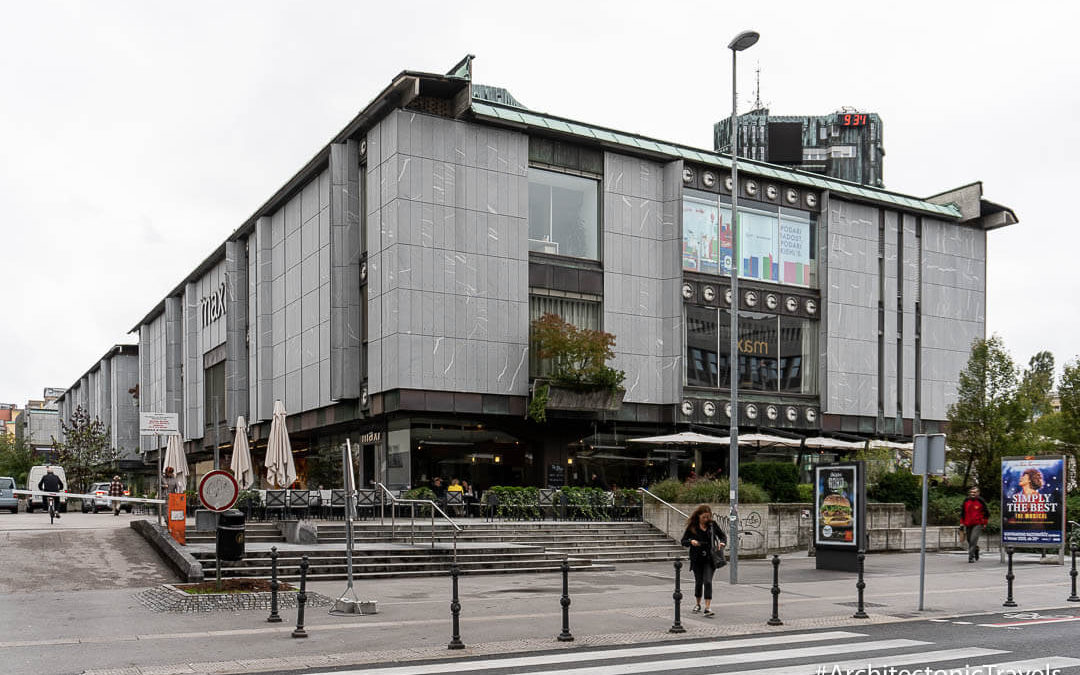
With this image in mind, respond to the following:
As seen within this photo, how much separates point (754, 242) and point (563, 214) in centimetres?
908

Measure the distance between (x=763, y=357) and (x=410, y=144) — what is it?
17561 mm

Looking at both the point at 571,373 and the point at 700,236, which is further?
the point at 700,236

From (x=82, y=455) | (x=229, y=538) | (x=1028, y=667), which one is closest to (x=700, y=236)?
(x=229, y=538)

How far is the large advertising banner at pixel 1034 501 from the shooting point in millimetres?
22156

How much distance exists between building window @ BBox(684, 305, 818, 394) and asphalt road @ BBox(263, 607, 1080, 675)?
27021mm

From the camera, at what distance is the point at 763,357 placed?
42750 millimetres

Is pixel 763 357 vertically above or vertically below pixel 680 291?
below

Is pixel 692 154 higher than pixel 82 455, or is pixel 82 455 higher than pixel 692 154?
pixel 692 154

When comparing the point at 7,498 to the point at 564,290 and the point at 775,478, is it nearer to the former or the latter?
the point at 564,290

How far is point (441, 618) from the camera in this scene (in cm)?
1466

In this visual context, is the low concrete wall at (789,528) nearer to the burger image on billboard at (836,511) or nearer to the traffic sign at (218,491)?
the burger image on billboard at (836,511)

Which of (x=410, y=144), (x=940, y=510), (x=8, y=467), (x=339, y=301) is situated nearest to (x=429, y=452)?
(x=339, y=301)

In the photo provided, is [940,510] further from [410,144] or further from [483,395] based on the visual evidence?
[410,144]

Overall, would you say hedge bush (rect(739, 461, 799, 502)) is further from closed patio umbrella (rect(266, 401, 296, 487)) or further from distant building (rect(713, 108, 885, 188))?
distant building (rect(713, 108, 885, 188))
